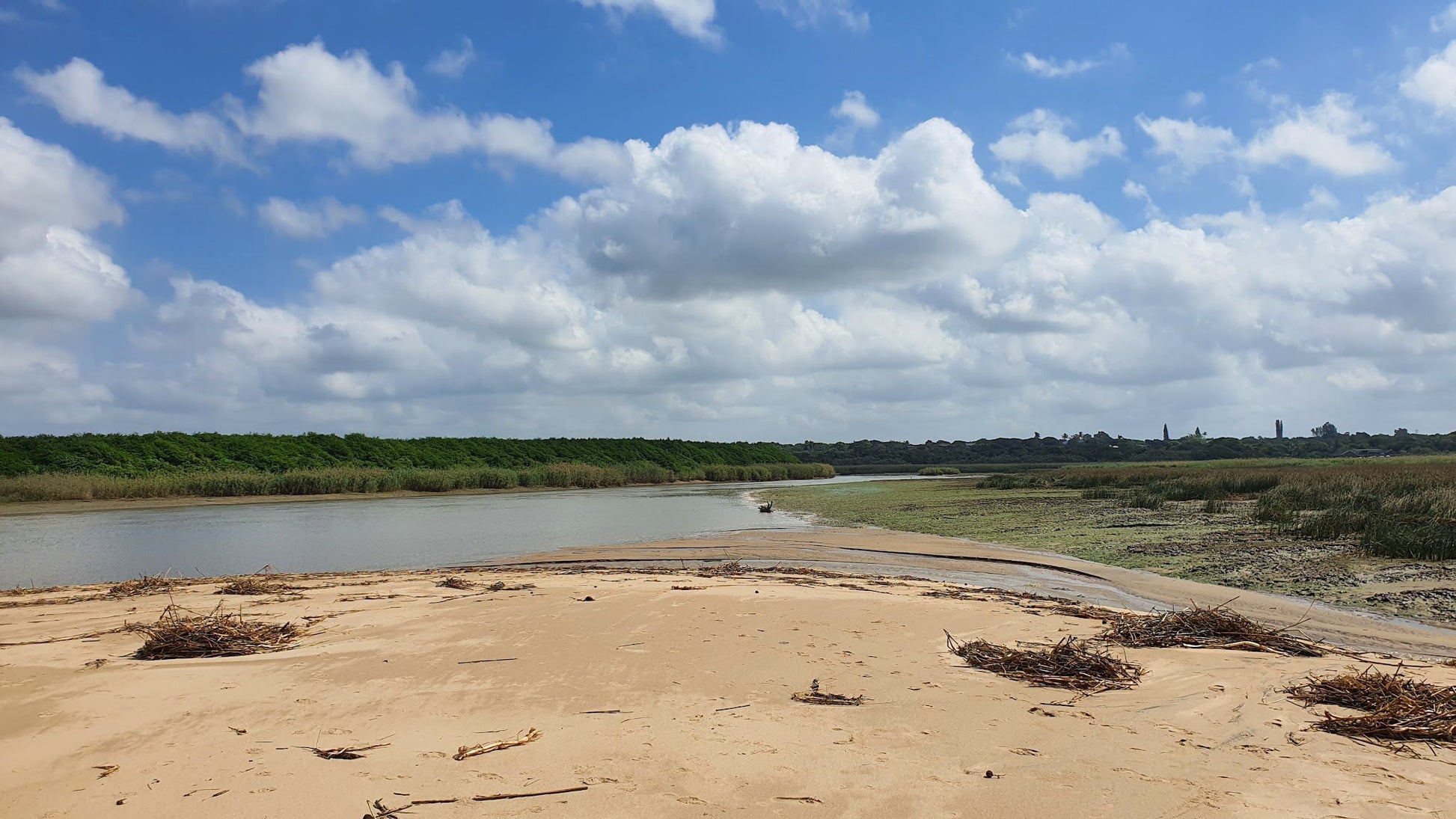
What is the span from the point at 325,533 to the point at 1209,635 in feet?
72.8

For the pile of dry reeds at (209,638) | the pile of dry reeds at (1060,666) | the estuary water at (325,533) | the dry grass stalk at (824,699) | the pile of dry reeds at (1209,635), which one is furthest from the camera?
the estuary water at (325,533)

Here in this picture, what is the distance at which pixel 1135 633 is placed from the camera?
24.9 ft

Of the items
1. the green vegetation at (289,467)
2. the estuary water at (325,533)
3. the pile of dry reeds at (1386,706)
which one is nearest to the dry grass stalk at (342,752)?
the pile of dry reeds at (1386,706)

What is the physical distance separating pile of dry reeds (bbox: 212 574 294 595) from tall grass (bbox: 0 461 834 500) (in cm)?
2975

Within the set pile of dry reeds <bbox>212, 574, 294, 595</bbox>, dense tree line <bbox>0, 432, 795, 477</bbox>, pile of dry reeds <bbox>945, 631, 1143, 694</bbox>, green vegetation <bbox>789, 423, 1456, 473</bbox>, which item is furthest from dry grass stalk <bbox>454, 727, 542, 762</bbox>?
green vegetation <bbox>789, 423, 1456, 473</bbox>

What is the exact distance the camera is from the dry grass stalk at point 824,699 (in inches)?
221

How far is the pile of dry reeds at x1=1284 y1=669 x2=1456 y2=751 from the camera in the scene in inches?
187

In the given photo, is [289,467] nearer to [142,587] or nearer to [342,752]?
[142,587]

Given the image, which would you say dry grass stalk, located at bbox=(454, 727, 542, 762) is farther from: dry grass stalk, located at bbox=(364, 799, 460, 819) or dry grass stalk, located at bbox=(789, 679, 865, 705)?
dry grass stalk, located at bbox=(789, 679, 865, 705)

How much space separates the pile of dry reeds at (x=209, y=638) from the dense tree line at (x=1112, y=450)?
86.4m

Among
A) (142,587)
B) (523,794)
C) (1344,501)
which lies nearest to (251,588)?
(142,587)

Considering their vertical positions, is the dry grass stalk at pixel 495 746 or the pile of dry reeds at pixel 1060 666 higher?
the dry grass stalk at pixel 495 746

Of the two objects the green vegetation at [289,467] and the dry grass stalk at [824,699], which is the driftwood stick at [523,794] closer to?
the dry grass stalk at [824,699]

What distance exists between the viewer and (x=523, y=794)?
4.03 m
